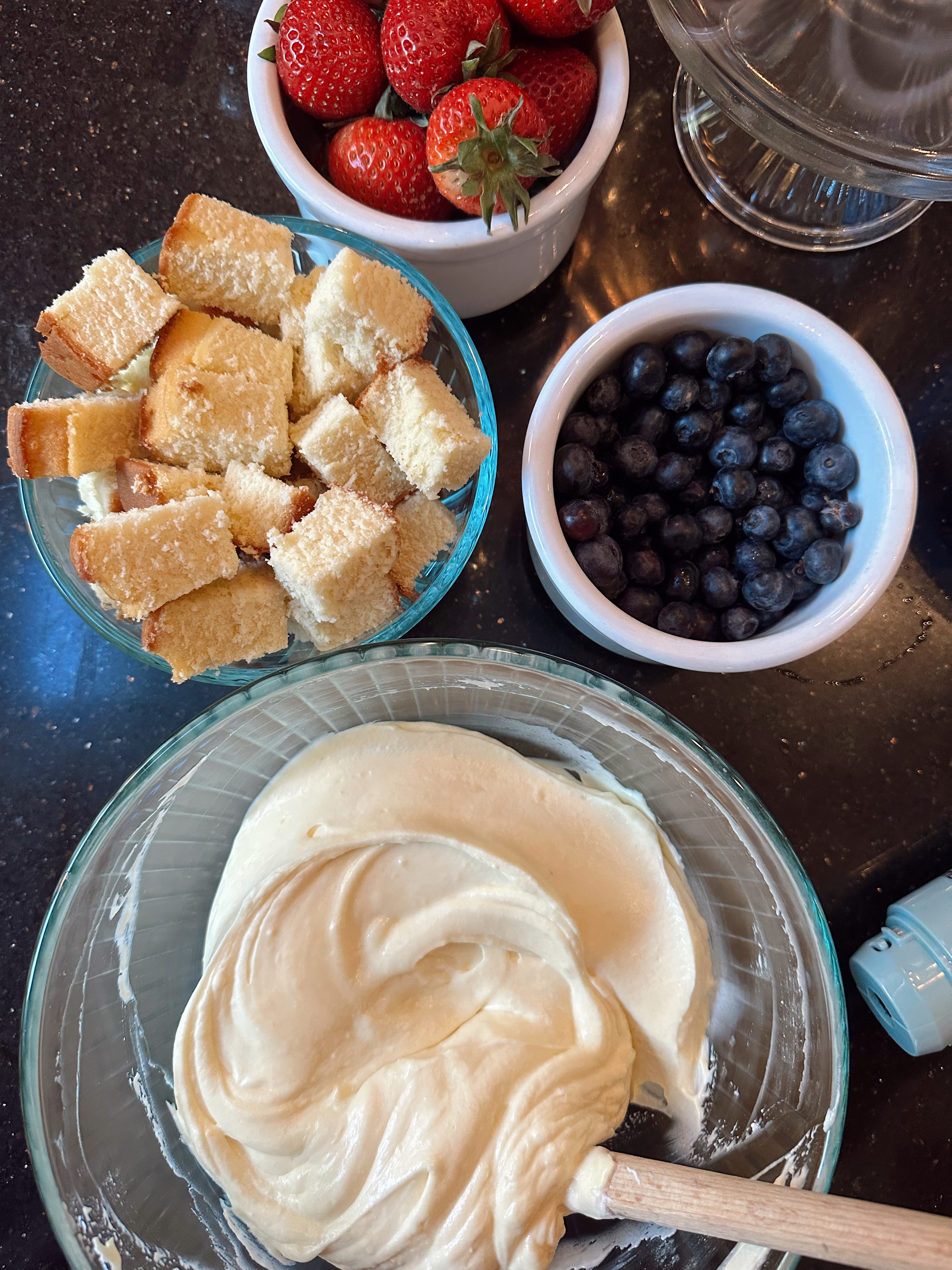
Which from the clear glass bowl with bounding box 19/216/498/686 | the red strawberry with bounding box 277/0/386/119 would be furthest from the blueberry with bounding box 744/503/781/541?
the red strawberry with bounding box 277/0/386/119

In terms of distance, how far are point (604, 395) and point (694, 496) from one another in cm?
16

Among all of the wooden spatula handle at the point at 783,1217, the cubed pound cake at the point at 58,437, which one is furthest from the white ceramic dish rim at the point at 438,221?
the wooden spatula handle at the point at 783,1217

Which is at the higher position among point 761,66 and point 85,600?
point 761,66

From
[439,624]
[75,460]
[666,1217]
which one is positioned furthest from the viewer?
[439,624]

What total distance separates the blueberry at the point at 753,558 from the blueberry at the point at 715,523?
1.1 inches

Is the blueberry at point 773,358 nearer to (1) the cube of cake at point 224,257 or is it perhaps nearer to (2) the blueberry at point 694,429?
(2) the blueberry at point 694,429

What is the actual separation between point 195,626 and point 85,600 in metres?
0.17

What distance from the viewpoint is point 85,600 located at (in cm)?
95

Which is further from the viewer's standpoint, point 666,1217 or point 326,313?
point 326,313

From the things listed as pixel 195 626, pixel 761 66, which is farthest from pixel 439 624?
pixel 761 66

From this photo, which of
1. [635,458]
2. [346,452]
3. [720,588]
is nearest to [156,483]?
[346,452]

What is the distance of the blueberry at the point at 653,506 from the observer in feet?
3.29

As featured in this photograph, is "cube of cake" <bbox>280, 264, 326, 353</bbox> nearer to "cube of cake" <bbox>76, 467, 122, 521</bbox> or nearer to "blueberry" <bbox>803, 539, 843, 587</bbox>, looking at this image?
"cube of cake" <bbox>76, 467, 122, 521</bbox>

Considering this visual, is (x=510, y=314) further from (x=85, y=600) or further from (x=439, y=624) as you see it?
(x=85, y=600)
